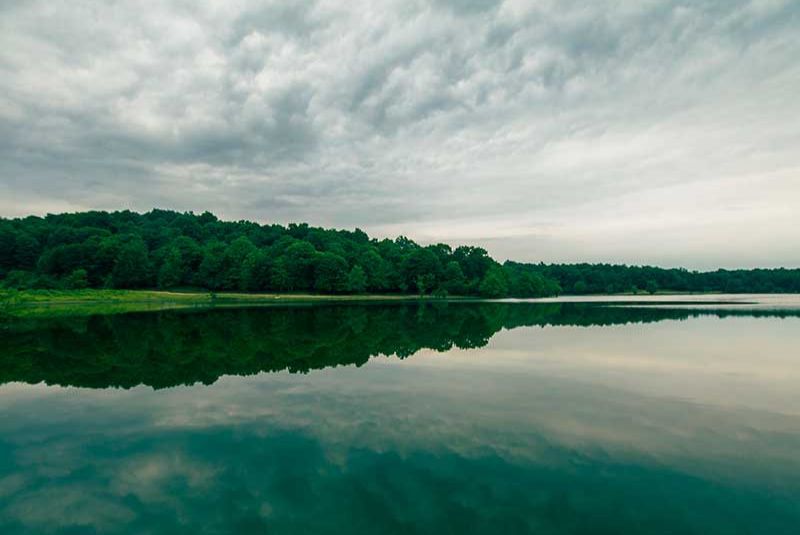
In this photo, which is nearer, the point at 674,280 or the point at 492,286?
the point at 492,286

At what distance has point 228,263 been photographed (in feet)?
313

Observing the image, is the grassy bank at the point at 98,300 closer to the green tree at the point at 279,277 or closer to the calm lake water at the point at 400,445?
the green tree at the point at 279,277

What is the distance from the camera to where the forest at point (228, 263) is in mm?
90500

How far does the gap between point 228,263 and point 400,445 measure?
95124 millimetres

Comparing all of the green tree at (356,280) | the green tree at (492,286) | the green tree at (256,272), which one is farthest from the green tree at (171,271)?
the green tree at (492,286)

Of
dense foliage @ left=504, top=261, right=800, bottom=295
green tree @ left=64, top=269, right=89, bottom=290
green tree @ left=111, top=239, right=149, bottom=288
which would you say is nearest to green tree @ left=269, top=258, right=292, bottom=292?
green tree @ left=111, top=239, right=149, bottom=288

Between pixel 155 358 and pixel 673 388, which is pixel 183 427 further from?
pixel 673 388

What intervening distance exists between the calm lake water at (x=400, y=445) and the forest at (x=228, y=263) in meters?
75.3

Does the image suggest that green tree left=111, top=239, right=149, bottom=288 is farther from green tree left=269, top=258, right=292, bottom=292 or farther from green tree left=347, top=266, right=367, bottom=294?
green tree left=347, top=266, right=367, bottom=294

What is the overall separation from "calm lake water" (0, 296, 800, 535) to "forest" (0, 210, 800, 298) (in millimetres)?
75264

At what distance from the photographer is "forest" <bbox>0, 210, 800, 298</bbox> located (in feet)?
297

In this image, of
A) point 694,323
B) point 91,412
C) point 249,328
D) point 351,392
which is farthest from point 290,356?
point 694,323

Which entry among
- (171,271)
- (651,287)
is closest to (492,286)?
(171,271)

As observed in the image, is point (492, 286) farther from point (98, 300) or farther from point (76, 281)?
point (76, 281)
